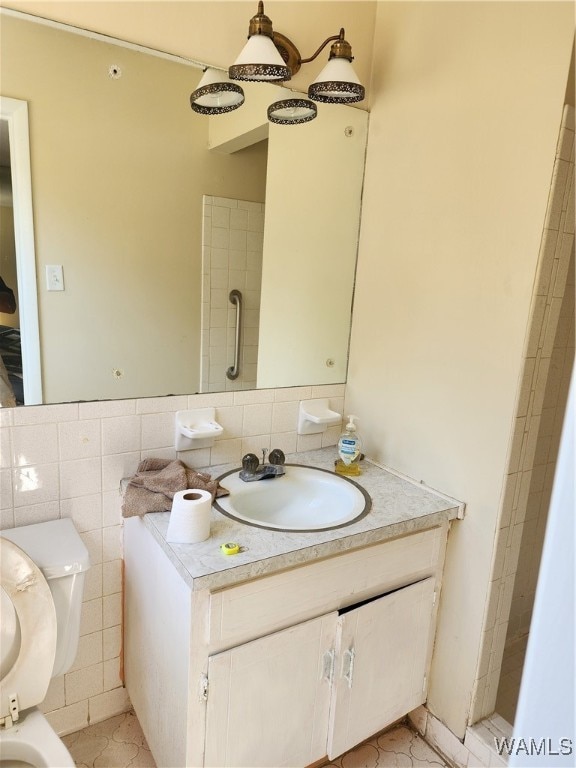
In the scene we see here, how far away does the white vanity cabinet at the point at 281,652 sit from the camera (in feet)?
3.69

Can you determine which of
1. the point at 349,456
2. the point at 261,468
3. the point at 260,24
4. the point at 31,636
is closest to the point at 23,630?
the point at 31,636

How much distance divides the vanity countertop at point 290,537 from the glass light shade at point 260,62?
109 centimetres

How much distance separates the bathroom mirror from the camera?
1.28 m

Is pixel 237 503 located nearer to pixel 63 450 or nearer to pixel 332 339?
pixel 63 450

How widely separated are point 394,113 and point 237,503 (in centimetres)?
128

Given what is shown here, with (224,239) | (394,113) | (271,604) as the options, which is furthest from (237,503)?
(394,113)

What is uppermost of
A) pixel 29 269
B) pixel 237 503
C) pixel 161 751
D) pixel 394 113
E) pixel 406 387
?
pixel 394 113

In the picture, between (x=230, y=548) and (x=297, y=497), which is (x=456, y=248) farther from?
(x=230, y=548)

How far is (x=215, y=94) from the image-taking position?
1427 mm

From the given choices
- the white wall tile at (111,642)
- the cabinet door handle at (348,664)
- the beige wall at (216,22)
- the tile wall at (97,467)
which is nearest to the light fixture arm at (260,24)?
the beige wall at (216,22)

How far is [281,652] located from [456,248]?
1139mm

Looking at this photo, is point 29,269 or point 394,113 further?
point 394,113

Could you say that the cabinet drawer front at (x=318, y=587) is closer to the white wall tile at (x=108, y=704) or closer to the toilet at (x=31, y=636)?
the toilet at (x=31, y=636)

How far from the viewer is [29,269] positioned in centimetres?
128
